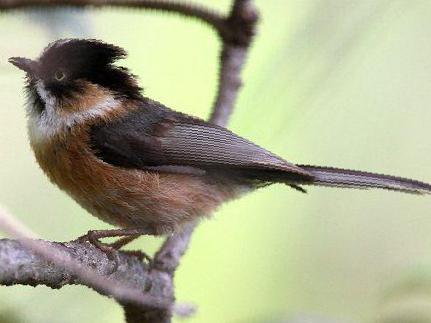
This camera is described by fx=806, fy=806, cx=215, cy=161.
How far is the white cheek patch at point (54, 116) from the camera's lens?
1249mm

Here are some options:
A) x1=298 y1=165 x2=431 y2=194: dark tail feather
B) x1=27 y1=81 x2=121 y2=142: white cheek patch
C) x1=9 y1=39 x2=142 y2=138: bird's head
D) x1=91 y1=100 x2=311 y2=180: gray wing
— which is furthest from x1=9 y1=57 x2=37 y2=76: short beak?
x1=298 y1=165 x2=431 y2=194: dark tail feather

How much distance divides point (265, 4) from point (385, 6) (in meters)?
0.36

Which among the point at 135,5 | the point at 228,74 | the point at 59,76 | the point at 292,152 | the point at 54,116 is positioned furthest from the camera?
the point at 292,152

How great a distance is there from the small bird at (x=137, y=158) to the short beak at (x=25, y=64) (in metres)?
0.07

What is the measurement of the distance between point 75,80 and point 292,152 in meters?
0.82

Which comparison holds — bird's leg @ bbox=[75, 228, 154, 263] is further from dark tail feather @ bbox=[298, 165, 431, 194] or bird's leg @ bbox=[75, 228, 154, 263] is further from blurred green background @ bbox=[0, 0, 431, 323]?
dark tail feather @ bbox=[298, 165, 431, 194]

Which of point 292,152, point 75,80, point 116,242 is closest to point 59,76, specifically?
point 75,80

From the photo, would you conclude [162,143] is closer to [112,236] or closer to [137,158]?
[137,158]

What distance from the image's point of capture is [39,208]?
1.77 metres

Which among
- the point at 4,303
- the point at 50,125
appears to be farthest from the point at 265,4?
the point at 4,303

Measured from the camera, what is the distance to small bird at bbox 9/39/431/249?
1236 mm

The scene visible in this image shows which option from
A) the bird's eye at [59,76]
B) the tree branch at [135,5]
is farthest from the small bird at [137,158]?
the tree branch at [135,5]

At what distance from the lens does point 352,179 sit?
125cm

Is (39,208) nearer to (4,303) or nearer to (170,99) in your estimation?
(170,99)
